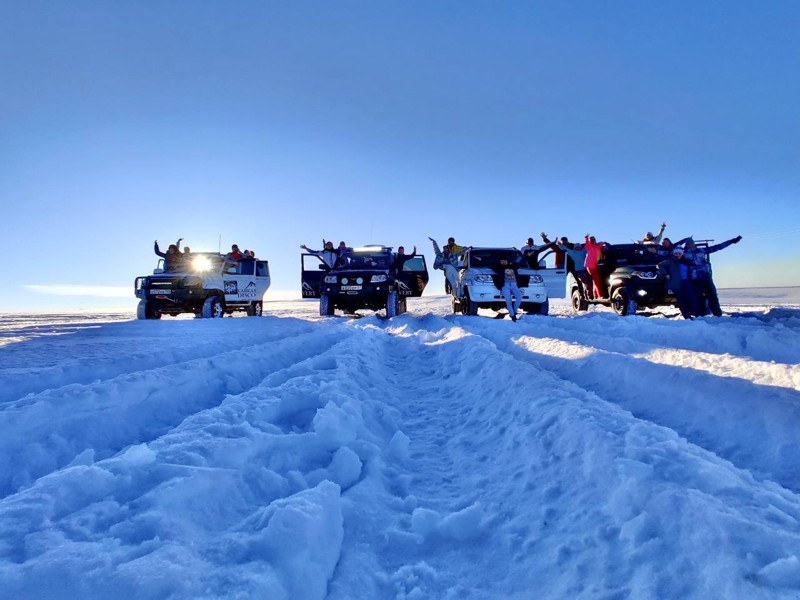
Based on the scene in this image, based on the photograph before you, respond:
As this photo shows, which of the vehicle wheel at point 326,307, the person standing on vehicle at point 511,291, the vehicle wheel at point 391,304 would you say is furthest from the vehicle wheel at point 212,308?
the person standing on vehicle at point 511,291

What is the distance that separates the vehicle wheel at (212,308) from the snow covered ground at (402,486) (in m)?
8.81

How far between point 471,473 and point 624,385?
7.89 ft

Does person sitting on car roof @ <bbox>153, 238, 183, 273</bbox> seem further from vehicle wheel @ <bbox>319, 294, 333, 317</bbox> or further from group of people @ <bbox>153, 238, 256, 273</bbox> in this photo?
vehicle wheel @ <bbox>319, 294, 333, 317</bbox>

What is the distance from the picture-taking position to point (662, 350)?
577 centimetres

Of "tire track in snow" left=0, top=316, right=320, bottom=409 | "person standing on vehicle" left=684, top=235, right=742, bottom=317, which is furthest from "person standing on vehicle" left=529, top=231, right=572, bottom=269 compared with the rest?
"tire track in snow" left=0, top=316, right=320, bottom=409

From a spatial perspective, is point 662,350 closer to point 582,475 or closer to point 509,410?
point 509,410

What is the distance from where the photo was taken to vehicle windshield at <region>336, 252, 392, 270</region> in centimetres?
1459

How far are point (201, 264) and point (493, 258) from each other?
28.3ft

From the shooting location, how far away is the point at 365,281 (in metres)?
13.7

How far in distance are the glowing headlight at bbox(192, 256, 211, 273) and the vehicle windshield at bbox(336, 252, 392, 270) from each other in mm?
3858

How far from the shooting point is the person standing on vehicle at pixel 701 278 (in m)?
11.1

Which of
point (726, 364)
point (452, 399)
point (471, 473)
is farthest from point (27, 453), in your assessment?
point (726, 364)

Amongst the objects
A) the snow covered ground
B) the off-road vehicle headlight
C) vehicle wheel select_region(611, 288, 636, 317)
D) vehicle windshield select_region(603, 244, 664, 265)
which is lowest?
the snow covered ground

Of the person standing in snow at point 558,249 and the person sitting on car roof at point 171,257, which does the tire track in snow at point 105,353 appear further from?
the person standing in snow at point 558,249
